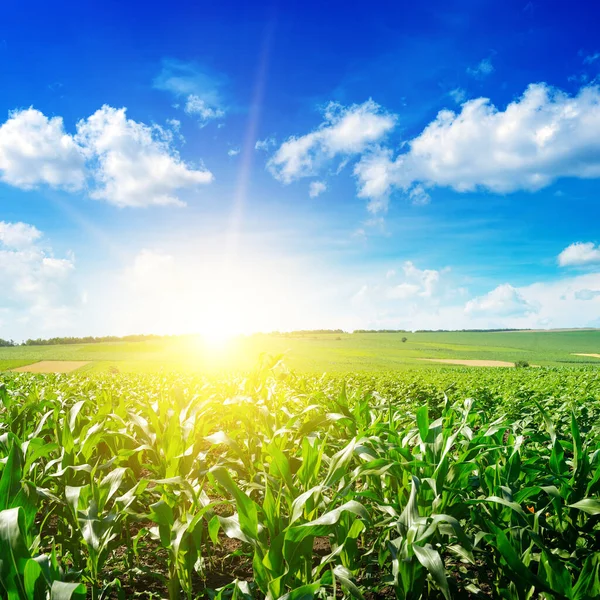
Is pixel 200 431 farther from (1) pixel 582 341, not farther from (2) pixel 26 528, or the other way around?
Answer: (1) pixel 582 341

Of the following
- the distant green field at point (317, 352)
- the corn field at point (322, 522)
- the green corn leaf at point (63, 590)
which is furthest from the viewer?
the distant green field at point (317, 352)

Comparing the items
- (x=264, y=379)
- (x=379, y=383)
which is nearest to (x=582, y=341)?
(x=379, y=383)

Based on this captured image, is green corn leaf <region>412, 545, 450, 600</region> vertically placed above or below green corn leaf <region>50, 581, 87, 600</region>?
below

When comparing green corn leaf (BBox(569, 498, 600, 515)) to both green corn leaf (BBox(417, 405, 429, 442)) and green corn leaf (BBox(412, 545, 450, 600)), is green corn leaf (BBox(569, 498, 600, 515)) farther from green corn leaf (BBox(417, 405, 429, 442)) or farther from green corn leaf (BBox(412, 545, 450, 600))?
green corn leaf (BBox(412, 545, 450, 600))

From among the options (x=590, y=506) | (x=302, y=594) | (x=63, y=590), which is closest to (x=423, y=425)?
(x=590, y=506)

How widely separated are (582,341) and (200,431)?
368 ft

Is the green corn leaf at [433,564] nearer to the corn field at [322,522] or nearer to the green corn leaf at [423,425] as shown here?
the corn field at [322,522]

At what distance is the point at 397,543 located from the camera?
8.51 ft

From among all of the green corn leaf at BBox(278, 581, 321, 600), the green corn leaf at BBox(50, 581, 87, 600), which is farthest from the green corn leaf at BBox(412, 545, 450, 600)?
the green corn leaf at BBox(50, 581, 87, 600)

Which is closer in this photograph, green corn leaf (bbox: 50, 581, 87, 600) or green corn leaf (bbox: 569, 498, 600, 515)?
green corn leaf (bbox: 50, 581, 87, 600)

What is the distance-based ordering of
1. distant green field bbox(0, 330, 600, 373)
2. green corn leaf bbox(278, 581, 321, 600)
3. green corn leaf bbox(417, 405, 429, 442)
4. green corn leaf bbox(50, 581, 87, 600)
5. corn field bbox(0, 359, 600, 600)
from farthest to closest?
1. distant green field bbox(0, 330, 600, 373)
2. green corn leaf bbox(417, 405, 429, 442)
3. corn field bbox(0, 359, 600, 600)
4. green corn leaf bbox(278, 581, 321, 600)
5. green corn leaf bbox(50, 581, 87, 600)

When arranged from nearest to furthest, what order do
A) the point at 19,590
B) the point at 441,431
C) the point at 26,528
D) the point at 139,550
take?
the point at 19,590, the point at 26,528, the point at 441,431, the point at 139,550

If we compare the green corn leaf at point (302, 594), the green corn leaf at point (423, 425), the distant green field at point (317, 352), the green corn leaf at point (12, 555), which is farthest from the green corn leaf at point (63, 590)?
the distant green field at point (317, 352)

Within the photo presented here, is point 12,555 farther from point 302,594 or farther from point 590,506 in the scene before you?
point 590,506
